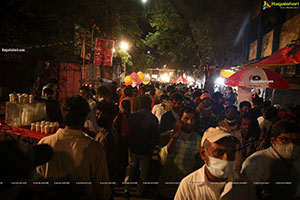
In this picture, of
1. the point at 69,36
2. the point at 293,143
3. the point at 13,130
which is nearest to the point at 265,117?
the point at 293,143

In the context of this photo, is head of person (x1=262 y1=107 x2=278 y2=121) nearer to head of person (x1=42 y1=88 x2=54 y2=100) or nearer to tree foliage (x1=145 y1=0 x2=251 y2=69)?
head of person (x1=42 y1=88 x2=54 y2=100)

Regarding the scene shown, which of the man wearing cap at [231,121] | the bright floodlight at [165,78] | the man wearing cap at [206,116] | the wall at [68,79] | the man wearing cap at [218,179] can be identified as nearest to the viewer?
the man wearing cap at [218,179]

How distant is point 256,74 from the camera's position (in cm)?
546

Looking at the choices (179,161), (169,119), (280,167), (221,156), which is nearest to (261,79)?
(169,119)

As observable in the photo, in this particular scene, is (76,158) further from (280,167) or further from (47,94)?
(47,94)

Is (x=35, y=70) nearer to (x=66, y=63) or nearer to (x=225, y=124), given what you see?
(x=66, y=63)

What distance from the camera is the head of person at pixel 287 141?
2455mm

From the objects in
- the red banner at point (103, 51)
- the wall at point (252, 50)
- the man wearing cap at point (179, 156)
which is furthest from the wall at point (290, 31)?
the red banner at point (103, 51)

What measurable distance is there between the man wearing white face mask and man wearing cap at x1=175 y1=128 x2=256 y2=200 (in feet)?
1.88

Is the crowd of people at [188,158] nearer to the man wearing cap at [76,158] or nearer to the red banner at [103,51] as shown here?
the man wearing cap at [76,158]

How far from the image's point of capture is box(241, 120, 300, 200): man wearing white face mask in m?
2.39

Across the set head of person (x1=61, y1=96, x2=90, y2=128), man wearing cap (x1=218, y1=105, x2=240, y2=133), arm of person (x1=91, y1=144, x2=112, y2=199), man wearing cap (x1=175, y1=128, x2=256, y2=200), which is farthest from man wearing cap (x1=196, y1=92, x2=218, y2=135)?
head of person (x1=61, y1=96, x2=90, y2=128)

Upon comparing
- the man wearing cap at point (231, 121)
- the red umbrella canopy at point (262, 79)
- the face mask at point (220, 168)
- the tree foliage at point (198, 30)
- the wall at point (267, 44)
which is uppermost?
the tree foliage at point (198, 30)

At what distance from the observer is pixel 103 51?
35.0 feet
